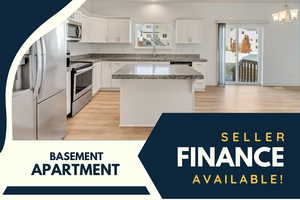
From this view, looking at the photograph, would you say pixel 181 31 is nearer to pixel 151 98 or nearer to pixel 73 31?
pixel 73 31

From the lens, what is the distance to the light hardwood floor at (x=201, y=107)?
5.19 metres

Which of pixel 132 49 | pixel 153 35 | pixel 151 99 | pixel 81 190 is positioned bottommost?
pixel 81 190

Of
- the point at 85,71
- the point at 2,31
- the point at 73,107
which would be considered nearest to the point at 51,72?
the point at 2,31

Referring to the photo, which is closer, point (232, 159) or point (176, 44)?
point (232, 159)

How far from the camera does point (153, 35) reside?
11.0 m

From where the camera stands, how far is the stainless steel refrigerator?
9.98 ft

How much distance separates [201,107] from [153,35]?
4.31 meters

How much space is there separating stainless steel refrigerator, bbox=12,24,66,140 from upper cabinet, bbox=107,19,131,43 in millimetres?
6372

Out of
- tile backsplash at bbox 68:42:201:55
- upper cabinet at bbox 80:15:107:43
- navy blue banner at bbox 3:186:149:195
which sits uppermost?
upper cabinet at bbox 80:15:107:43

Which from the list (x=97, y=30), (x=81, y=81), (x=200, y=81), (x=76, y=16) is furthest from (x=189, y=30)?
(x=81, y=81)

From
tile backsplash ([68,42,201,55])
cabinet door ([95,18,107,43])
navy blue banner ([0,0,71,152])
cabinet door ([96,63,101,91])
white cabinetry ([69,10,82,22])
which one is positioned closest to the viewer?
navy blue banner ([0,0,71,152])

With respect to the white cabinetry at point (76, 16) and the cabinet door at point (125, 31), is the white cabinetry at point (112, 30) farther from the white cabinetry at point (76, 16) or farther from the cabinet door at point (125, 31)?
the white cabinetry at point (76, 16)

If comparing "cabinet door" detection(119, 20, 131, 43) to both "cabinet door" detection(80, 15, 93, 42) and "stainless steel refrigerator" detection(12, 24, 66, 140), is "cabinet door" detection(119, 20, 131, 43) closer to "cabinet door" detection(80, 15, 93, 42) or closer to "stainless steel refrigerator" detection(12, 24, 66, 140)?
"cabinet door" detection(80, 15, 93, 42)

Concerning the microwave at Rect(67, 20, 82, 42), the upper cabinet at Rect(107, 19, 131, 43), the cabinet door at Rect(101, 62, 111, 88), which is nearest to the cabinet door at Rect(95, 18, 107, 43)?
the upper cabinet at Rect(107, 19, 131, 43)
